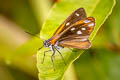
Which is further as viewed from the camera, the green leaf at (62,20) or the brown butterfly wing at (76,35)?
the brown butterfly wing at (76,35)

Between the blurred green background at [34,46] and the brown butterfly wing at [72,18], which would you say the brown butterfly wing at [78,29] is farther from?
the blurred green background at [34,46]

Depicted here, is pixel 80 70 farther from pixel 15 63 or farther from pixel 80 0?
pixel 80 0

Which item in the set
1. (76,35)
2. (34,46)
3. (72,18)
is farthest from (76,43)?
(34,46)

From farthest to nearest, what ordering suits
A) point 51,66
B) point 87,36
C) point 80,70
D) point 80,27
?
point 80,70, point 80,27, point 87,36, point 51,66

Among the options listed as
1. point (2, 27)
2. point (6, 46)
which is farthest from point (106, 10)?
point (2, 27)

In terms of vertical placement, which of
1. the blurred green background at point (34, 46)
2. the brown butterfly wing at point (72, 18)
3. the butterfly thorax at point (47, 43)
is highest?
the brown butterfly wing at point (72, 18)

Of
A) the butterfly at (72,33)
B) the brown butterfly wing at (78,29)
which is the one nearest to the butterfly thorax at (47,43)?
the butterfly at (72,33)

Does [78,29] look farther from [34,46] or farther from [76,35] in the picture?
[34,46]
